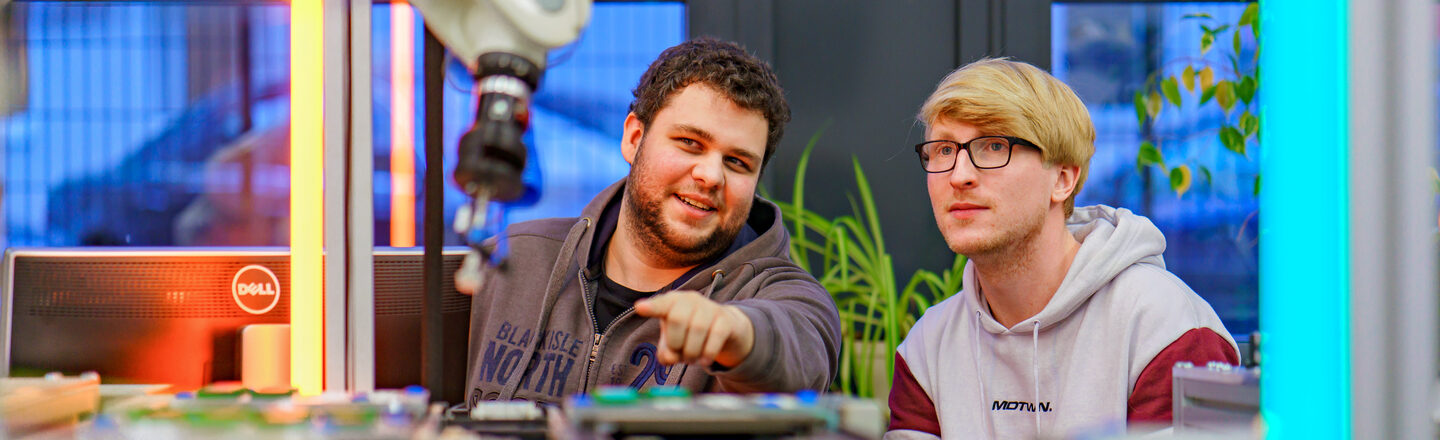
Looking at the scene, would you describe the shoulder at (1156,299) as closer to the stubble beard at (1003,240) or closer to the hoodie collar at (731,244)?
the stubble beard at (1003,240)

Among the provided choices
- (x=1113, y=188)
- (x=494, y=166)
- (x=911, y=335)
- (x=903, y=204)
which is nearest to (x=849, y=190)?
(x=903, y=204)

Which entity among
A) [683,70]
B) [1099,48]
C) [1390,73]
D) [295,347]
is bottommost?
[295,347]

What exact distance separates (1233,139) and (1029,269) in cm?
140

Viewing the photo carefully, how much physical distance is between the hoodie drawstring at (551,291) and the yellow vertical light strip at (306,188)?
0.59 m

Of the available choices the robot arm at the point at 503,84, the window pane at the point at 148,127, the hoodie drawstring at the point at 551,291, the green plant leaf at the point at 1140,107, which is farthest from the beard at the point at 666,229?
the window pane at the point at 148,127

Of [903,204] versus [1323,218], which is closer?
[1323,218]

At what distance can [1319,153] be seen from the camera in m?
0.56

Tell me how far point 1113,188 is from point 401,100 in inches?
94.4

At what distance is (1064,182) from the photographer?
1659 mm

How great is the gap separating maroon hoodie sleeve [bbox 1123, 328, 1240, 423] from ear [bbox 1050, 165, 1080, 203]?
336 mm

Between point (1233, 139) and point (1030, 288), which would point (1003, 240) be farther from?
point (1233, 139)

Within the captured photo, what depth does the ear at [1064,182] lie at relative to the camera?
1.64m

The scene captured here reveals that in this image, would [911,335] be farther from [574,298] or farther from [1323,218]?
[1323,218]

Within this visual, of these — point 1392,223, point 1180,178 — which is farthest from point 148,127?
point 1392,223
